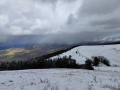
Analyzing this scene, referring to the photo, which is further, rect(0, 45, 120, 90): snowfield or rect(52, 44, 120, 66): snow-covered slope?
rect(52, 44, 120, 66): snow-covered slope

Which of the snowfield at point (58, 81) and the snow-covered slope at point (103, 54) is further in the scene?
the snow-covered slope at point (103, 54)

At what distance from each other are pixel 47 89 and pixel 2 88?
431 centimetres

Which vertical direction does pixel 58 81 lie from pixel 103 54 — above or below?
below

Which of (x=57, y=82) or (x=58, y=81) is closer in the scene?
(x=57, y=82)

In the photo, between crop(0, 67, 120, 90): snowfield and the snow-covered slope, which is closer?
crop(0, 67, 120, 90): snowfield

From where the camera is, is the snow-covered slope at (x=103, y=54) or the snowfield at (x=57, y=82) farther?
the snow-covered slope at (x=103, y=54)

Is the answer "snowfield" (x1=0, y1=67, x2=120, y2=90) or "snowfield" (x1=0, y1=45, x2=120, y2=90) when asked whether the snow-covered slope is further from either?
"snowfield" (x1=0, y1=67, x2=120, y2=90)

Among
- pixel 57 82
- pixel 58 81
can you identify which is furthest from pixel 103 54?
pixel 57 82

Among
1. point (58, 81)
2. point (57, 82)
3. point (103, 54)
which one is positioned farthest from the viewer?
point (103, 54)

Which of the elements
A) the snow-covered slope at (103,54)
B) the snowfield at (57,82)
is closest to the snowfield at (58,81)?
the snowfield at (57,82)

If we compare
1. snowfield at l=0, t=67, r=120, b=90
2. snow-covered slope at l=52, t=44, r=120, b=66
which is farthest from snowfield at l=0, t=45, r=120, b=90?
snow-covered slope at l=52, t=44, r=120, b=66

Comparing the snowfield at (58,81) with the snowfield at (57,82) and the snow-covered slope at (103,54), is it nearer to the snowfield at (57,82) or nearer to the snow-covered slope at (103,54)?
the snowfield at (57,82)

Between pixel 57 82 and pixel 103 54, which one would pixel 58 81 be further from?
pixel 103 54

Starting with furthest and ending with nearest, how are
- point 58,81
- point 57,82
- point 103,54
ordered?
point 103,54 < point 58,81 < point 57,82
